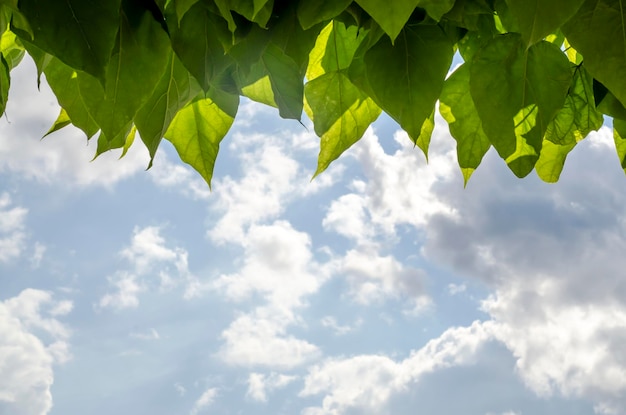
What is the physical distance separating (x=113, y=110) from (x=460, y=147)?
45cm

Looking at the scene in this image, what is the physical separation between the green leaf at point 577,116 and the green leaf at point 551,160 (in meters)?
0.03

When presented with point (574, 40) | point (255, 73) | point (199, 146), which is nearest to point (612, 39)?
point (574, 40)

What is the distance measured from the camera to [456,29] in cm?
99

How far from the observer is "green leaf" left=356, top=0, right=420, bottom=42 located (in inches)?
27.3

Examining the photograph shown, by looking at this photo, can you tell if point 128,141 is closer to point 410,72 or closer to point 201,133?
point 201,133

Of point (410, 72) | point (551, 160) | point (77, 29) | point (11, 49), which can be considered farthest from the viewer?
point (551, 160)

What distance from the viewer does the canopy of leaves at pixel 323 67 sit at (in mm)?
785

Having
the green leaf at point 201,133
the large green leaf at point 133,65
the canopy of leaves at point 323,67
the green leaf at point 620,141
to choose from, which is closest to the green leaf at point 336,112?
the canopy of leaves at point 323,67

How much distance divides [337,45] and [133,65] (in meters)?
0.30

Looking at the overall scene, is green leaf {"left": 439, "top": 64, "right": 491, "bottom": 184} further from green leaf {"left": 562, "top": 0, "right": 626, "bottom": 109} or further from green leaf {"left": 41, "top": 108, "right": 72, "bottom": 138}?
green leaf {"left": 41, "top": 108, "right": 72, "bottom": 138}

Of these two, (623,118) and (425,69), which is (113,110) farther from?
(623,118)

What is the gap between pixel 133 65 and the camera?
854 mm

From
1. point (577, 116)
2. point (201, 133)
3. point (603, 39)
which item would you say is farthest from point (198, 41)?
point (577, 116)

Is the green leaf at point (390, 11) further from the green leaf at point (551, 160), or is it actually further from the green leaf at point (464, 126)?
the green leaf at point (551, 160)
